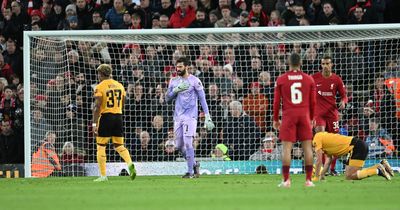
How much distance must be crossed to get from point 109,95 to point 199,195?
5.15 metres

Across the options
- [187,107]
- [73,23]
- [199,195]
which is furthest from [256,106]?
[199,195]

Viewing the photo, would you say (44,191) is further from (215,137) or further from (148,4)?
(148,4)

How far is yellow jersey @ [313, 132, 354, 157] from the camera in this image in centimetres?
1781

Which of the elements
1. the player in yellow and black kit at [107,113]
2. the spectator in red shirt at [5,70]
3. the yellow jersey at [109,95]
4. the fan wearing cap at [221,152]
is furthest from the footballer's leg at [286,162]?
the spectator in red shirt at [5,70]

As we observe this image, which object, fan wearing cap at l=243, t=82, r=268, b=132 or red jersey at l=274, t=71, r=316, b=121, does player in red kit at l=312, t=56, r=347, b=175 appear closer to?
fan wearing cap at l=243, t=82, r=268, b=132

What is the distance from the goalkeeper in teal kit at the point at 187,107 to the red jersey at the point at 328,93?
6.74ft

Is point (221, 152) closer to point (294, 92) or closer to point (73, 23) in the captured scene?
point (73, 23)

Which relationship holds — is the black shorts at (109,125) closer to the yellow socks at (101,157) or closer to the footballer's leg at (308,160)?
the yellow socks at (101,157)

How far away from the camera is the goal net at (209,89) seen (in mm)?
22453

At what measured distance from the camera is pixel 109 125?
18.8 metres

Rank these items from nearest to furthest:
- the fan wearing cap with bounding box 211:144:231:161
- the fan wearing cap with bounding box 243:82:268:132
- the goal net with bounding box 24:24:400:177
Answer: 1. the goal net with bounding box 24:24:400:177
2. the fan wearing cap with bounding box 211:144:231:161
3. the fan wearing cap with bounding box 243:82:268:132

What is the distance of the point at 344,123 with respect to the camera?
23234 millimetres

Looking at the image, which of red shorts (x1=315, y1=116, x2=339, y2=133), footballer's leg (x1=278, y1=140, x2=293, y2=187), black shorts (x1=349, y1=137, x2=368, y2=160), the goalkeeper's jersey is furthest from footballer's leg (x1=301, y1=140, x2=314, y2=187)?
the goalkeeper's jersey

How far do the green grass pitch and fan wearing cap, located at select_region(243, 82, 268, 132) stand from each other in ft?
18.4
